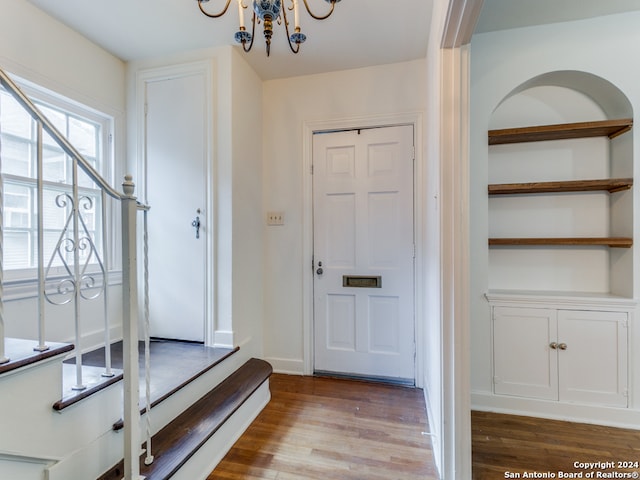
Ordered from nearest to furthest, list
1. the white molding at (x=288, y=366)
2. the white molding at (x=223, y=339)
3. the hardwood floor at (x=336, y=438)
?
the hardwood floor at (x=336, y=438) < the white molding at (x=223, y=339) < the white molding at (x=288, y=366)

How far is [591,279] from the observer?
2.12 meters

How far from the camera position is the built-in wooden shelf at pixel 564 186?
191 centimetres

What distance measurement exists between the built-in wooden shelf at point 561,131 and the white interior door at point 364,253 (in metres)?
0.66

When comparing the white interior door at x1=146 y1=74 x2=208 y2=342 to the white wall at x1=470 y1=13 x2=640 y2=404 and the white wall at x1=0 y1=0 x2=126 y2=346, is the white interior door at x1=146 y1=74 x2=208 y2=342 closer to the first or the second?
the white wall at x1=0 y1=0 x2=126 y2=346

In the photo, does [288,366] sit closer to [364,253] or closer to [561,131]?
[364,253]

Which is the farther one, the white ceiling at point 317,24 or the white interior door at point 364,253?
the white interior door at point 364,253

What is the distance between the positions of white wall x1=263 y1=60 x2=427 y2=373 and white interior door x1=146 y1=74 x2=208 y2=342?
0.64 m

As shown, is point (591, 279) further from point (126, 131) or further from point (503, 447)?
point (126, 131)

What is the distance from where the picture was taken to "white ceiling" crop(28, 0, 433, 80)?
1.85 metres

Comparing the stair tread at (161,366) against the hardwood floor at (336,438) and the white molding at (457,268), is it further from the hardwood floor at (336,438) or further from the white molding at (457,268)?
the white molding at (457,268)

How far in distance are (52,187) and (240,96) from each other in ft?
4.78

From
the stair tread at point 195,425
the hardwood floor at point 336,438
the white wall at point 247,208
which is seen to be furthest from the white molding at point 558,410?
the white wall at point 247,208

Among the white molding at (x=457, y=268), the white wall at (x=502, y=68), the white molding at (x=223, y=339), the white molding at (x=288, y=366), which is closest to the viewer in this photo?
the white molding at (x=457, y=268)

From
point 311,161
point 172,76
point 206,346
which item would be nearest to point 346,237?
point 311,161
